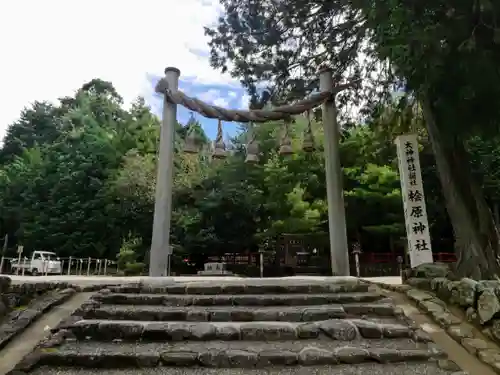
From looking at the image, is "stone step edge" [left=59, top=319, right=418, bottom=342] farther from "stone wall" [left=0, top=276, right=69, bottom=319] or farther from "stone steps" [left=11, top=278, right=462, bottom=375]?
"stone wall" [left=0, top=276, right=69, bottom=319]

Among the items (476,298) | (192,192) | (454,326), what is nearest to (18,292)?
(454,326)

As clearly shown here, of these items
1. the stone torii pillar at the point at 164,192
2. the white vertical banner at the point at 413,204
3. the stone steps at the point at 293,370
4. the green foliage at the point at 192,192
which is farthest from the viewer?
the green foliage at the point at 192,192

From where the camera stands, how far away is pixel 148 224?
57.8ft

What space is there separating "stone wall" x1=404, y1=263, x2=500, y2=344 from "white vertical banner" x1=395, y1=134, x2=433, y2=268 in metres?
1.10

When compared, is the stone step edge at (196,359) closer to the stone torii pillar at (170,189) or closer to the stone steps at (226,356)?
the stone steps at (226,356)

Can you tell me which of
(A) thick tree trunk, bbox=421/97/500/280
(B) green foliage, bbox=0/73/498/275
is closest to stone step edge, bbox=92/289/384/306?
(A) thick tree trunk, bbox=421/97/500/280

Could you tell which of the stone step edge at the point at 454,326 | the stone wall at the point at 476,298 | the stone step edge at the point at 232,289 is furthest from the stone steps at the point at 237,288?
the stone wall at the point at 476,298

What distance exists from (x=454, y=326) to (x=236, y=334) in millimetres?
1977

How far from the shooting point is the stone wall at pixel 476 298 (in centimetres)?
314

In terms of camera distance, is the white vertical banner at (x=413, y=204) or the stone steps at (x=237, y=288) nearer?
the stone steps at (x=237, y=288)

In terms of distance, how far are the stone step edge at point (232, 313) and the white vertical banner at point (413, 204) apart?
6.75 feet

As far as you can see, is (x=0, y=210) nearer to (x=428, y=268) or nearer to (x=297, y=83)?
(x=297, y=83)

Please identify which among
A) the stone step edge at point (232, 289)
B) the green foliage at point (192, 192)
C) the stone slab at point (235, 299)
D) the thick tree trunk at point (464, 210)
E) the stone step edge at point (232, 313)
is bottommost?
the stone step edge at point (232, 313)

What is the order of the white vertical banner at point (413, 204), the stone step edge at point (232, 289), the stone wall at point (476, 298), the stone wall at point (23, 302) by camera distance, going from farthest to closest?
the white vertical banner at point (413, 204) → the stone step edge at point (232, 289) → the stone wall at point (23, 302) → the stone wall at point (476, 298)
